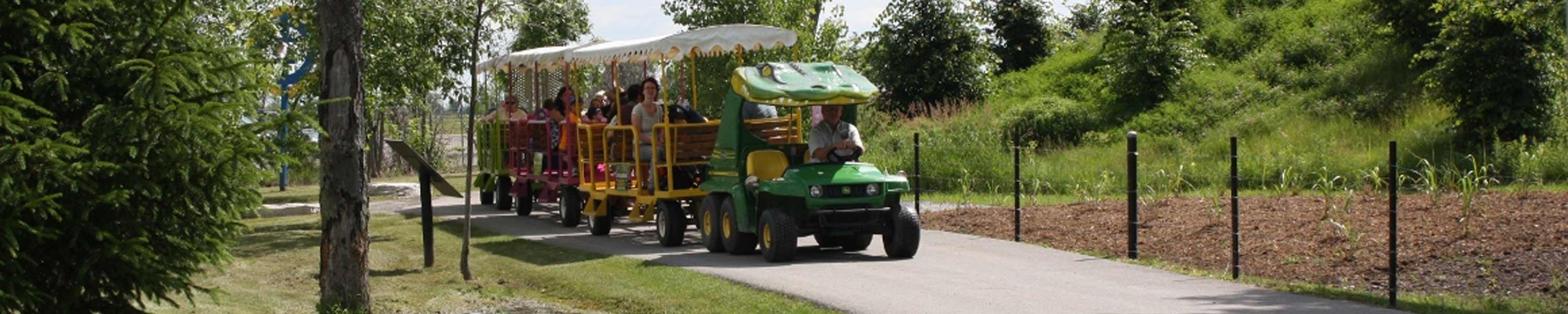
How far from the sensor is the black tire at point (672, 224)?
59.4 ft

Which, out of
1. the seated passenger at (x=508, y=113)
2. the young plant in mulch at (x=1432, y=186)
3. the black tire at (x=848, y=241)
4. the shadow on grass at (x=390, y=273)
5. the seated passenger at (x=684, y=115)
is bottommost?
the shadow on grass at (x=390, y=273)

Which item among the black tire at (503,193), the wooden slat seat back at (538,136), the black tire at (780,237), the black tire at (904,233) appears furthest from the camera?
the black tire at (503,193)

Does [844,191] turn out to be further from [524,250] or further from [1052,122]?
[1052,122]

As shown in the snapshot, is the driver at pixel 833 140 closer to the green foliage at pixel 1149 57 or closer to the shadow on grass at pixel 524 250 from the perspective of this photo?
the shadow on grass at pixel 524 250

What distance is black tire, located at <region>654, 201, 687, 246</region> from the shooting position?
59.4ft

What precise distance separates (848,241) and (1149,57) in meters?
16.7

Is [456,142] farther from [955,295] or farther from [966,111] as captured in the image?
[955,295]

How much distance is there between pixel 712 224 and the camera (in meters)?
17.2

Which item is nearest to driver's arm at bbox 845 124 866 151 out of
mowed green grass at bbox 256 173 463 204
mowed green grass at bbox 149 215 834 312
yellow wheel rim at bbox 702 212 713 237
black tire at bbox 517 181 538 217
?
yellow wheel rim at bbox 702 212 713 237

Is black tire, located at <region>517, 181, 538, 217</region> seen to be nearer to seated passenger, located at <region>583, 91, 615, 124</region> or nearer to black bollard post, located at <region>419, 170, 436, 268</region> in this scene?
seated passenger, located at <region>583, 91, 615, 124</region>

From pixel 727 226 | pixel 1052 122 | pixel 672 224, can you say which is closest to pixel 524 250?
pixel 672 224

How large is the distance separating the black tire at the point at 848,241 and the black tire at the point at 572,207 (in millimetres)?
5254

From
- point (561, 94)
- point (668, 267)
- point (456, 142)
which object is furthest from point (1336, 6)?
point (456, 142)

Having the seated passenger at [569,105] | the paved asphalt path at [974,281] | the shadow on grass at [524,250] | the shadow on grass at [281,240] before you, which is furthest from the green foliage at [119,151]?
the seated passenger at [569,105]
